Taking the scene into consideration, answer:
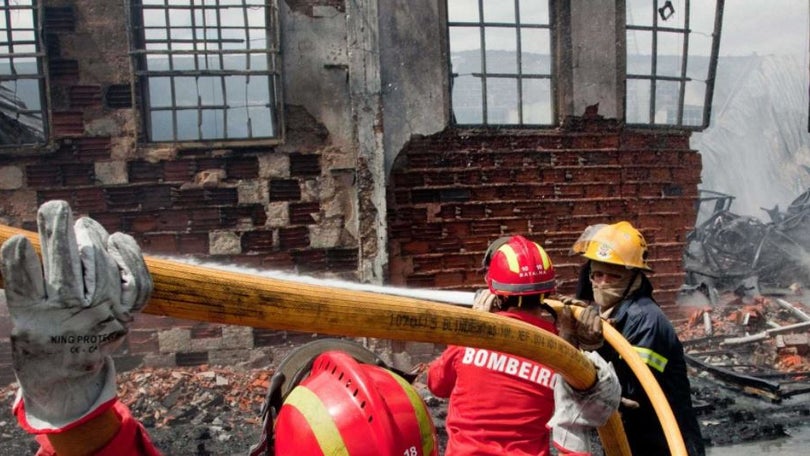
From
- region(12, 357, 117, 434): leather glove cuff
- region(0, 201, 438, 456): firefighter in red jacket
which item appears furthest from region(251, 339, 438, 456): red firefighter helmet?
region(12, 357, 117, 434): leather glove cuff

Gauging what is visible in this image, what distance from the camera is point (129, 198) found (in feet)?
22.2

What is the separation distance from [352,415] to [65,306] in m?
0.92

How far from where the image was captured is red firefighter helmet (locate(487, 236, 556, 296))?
296 centimetres

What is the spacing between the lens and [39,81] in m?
6.62

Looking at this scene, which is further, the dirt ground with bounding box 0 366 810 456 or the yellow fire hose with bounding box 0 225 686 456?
the dirt ground with bounding box 0 366 810 456

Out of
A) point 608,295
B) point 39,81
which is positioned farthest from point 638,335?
point 39,81

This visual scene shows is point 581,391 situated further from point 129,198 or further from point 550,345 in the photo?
point 129,198

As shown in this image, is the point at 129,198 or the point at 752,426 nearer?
the point at 752,426

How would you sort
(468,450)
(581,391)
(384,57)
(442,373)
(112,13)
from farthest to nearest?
(384,57) < (112,13) < (442,373) < (468,450) < (581,391)

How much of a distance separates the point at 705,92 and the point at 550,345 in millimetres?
7763

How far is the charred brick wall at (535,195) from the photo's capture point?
7418mm

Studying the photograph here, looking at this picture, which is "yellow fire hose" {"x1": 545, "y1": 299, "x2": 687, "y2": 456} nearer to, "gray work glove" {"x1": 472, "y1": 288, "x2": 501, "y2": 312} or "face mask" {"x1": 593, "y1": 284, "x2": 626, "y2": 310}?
"gray work glove" {"x1": 472, "y1": 288, "x2": 501, "y2": 312}

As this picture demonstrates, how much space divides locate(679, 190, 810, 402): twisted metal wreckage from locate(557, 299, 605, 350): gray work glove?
16.0ft

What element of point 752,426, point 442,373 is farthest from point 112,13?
point 752,426
